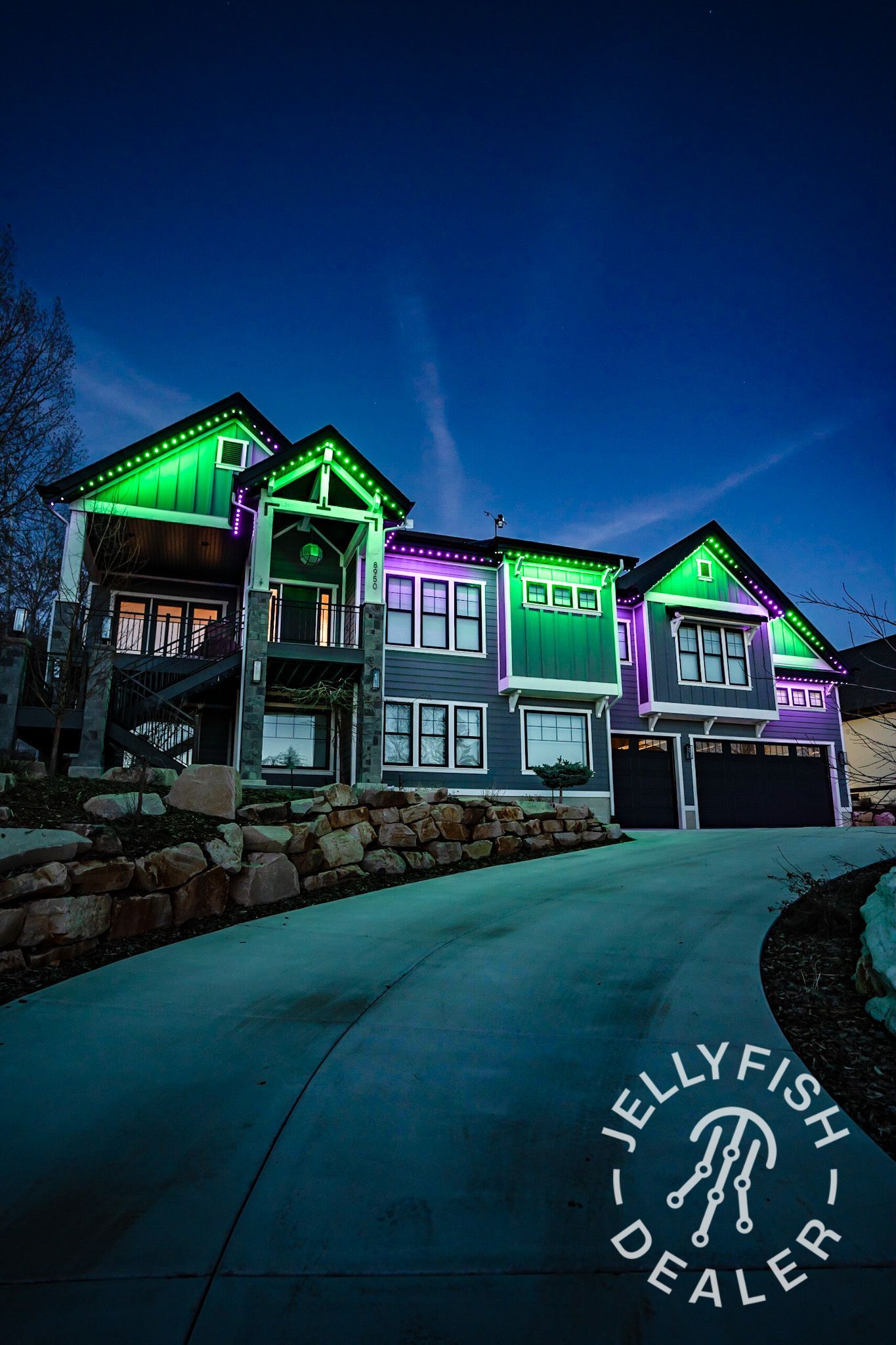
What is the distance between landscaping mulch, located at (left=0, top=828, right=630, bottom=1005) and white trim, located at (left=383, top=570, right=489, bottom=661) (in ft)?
22.7

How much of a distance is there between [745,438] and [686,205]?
1176 cm

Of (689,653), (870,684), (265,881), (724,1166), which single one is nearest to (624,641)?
(689,653)

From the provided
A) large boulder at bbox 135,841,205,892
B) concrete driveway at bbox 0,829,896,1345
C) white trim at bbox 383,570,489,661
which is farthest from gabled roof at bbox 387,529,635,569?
concrete driveway at bbox 0,829,896,1345

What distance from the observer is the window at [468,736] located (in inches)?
661

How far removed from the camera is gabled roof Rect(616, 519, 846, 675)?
1960cm

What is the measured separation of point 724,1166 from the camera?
2.59 metres

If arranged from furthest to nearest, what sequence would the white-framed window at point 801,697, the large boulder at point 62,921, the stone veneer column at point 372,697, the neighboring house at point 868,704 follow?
the neighboring house at point 868,704, the white-framed window at point 801,697, the stone veneer column at point 372,697, the large boulder at point 62,921

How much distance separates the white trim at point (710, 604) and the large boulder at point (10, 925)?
1713cm

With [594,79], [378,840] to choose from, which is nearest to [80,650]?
[378,840]

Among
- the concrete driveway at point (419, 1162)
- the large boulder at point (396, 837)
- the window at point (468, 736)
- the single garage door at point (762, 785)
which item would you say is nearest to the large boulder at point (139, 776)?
the large boulder at point (396, 837)

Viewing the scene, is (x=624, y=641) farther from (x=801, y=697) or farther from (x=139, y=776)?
(x=139, y=776)

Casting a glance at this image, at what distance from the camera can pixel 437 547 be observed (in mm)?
17219

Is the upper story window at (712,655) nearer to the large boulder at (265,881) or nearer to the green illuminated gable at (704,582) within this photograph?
the green illuminated gable at (704,582)

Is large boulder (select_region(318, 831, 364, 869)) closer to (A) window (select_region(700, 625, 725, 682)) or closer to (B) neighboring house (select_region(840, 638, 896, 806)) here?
(A) window (select_region(700, 625, 725, 682))
